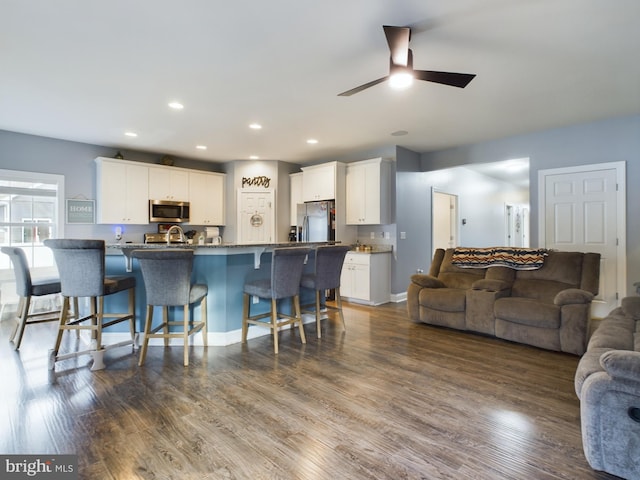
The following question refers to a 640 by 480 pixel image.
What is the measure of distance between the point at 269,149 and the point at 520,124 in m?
3.81

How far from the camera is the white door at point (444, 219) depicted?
672cm

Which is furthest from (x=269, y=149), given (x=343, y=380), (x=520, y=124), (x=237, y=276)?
(x=343, y=380)

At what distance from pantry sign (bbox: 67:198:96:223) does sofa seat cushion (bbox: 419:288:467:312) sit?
203 inches

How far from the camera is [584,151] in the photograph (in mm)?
4586

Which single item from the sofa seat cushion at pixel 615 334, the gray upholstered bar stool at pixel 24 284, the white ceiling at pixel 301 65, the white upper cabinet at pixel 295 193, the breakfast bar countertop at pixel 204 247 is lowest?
the sofa seat cushion at pixel 615 334

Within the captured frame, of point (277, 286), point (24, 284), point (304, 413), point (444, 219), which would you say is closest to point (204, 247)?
point (277, 286)

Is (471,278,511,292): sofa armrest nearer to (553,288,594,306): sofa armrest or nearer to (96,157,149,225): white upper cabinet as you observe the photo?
(553,288,594,306): sofa armrest

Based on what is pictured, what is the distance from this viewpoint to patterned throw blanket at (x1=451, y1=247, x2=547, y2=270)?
401cm

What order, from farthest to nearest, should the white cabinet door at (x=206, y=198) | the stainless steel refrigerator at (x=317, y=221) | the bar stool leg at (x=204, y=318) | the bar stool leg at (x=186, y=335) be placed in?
1. the white cabinet door at (x=206, y=198)
2. the stainless steel refrigerator at (x=317, y=221)
3. the bar stool leg at (x=204, y=318)
4. the bar stool leg at (x=186, y=335)

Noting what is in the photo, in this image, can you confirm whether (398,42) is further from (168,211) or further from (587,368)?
(168,211)

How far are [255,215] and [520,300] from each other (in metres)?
4.78

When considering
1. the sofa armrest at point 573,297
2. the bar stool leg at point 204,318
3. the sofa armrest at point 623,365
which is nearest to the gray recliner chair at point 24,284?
the bar stool leg at point 204,318

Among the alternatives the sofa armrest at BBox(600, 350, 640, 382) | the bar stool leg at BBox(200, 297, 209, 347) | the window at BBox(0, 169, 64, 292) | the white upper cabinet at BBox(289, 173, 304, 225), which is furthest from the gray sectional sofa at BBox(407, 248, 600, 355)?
the window at BBox(0, 169, 64, 292)

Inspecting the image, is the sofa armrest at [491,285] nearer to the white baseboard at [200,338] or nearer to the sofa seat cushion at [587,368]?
the sofa seat cushion at [587,368]
